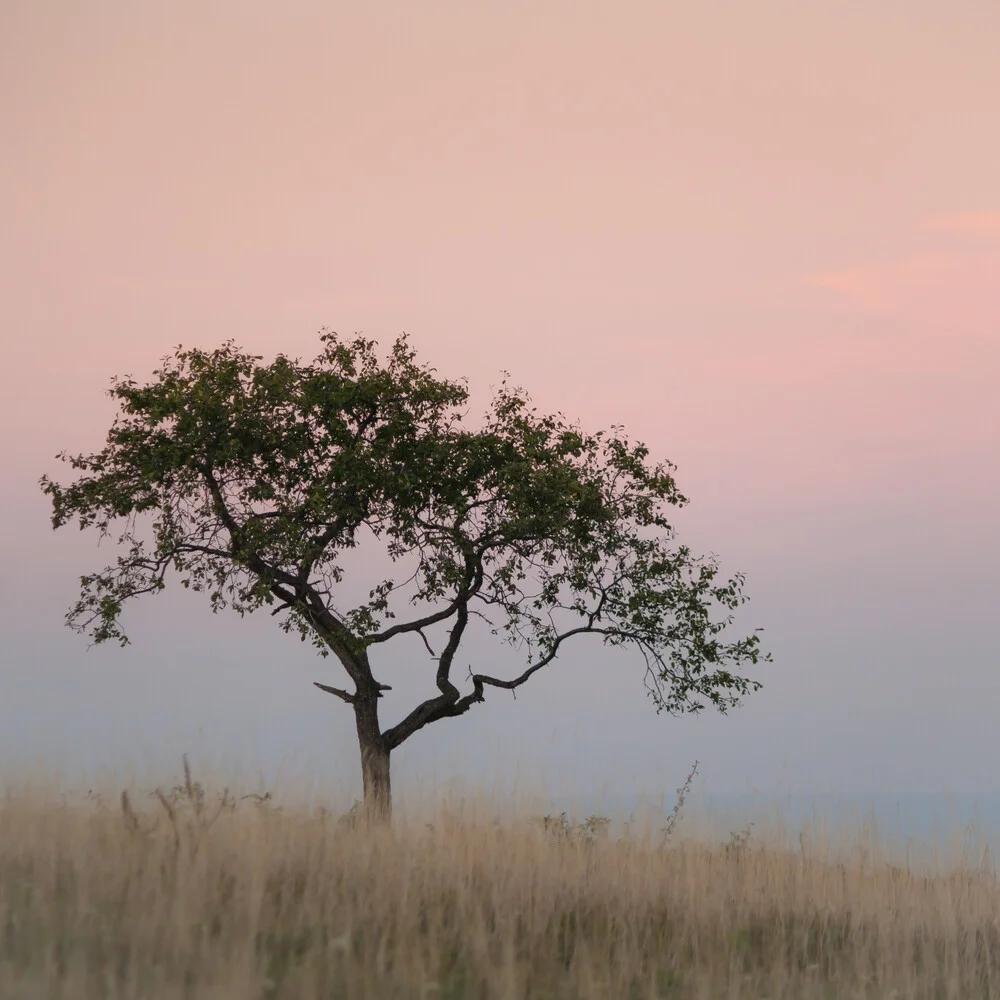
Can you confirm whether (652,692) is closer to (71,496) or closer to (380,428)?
(380,428)

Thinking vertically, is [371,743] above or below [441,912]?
above

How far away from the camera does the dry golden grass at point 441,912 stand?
8766mm

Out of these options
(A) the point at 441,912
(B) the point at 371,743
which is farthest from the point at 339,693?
(A) the point at 441,912

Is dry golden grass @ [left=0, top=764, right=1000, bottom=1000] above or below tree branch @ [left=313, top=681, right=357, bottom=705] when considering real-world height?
below

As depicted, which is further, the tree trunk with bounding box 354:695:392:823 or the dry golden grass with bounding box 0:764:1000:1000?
the tree trunk with bounding box 354:695:392:823

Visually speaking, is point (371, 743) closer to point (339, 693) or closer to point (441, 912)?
point (339, 693)

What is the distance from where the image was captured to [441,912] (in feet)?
33.8

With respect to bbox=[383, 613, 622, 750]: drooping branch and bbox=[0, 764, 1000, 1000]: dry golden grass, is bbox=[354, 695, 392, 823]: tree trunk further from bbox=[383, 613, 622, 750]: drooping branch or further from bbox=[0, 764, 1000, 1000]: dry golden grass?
bbox=[0, 764, 1000, 1000]: dry golden grass

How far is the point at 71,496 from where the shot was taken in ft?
77.1

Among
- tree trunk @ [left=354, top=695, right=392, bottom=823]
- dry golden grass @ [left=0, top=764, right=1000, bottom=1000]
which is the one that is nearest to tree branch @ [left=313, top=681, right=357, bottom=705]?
tree trunk @ [left=354, top=695, right=392, bottom=823]

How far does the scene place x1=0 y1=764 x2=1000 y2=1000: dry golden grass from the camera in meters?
8.77

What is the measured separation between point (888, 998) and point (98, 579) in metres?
17.8

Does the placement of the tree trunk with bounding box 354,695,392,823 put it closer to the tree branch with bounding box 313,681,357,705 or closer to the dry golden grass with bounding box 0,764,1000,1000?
the tree branch with bounding box 313,681,357,705

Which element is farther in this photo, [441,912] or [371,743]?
[371,743]
